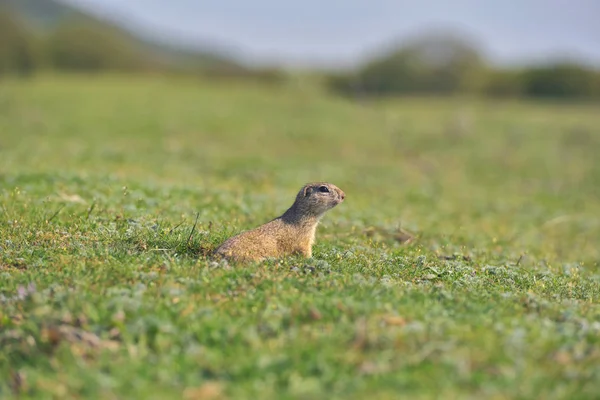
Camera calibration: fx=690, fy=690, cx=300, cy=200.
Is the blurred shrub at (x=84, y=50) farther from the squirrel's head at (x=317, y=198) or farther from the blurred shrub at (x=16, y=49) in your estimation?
the squirrel's head at (x=317, y=198)

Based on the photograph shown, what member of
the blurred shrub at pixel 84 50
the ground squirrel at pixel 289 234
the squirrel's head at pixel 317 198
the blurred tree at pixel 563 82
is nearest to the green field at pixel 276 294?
the ground squirrel at pixel 289 234

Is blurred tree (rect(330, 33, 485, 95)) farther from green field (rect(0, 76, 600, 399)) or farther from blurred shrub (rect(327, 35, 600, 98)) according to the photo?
green field (rect(0, 76, 600, 399))

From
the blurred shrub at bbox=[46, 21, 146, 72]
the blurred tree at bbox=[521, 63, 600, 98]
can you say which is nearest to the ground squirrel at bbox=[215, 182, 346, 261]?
the blurred tree at bbox=[521, 63, 600, 98]

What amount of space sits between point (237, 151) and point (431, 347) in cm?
3086

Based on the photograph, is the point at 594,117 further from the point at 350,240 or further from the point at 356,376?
the point at 356,376

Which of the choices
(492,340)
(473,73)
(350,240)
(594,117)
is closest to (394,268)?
(350,240)

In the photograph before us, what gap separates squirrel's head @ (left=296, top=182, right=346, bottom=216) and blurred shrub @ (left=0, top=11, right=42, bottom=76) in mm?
75280

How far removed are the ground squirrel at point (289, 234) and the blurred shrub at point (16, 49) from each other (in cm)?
7541

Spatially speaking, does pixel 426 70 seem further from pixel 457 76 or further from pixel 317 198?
pixel 317 198

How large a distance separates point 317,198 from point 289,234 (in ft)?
3.36

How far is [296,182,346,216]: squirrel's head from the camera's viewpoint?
13.1m

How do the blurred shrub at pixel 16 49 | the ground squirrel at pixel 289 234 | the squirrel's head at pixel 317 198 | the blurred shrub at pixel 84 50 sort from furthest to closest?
the blurred shrub at pixel 84 50 < the blurred shrub at pixel 16 49 < the squirrel's head at pixel 317 198 < the ground squirrel at pixel 289 234

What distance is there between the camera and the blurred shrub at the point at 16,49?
83.8 m

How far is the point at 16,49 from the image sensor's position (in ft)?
279
